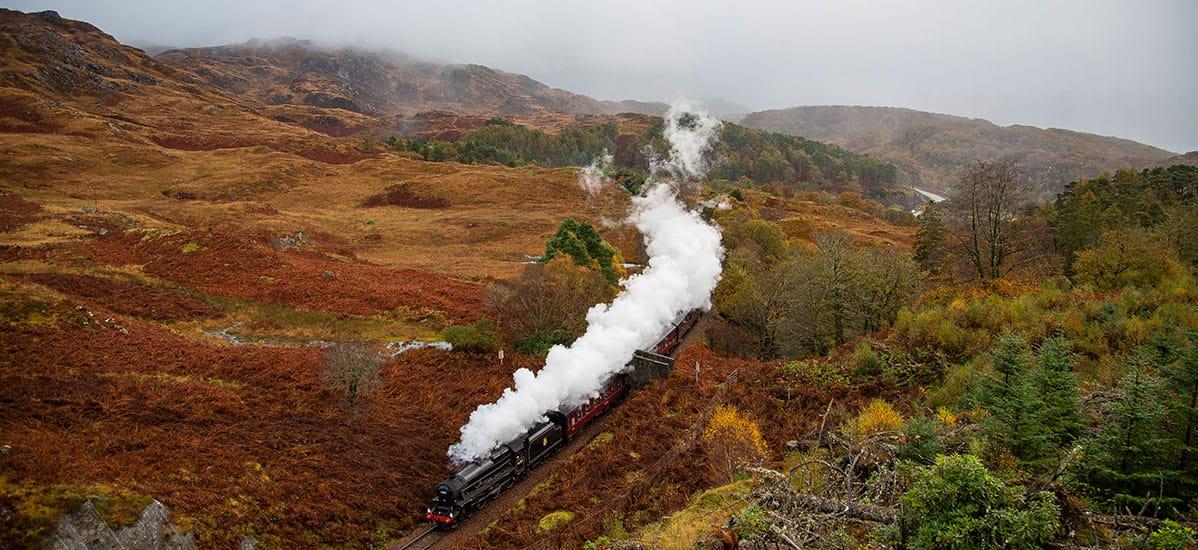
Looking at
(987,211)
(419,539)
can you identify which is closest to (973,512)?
(419,539)

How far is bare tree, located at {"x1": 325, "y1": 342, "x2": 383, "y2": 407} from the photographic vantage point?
2517cm

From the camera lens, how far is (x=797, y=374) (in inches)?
1011

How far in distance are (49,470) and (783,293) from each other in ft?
121

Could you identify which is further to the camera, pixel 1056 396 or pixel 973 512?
pixel 1056 396

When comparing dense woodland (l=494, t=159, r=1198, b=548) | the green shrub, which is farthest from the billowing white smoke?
the green shrub

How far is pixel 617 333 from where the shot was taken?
28.4 meters

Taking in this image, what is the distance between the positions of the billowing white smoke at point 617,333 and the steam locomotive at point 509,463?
17.5 inches

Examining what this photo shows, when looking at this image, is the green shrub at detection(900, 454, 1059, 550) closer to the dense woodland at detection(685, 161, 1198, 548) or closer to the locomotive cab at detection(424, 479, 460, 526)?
the dense woodland at detection(685, 161, 1198, 548)

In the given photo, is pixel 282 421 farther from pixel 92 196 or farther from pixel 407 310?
pixel 92 196

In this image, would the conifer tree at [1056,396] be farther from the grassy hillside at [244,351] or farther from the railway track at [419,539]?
the railway track at [419,539]

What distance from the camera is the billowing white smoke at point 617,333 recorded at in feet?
71.2

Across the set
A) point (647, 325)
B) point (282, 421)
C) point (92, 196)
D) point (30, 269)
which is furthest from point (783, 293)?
point (92, 196)

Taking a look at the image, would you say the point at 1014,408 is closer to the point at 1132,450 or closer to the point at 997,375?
the point at 1132,450

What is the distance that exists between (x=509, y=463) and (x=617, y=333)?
957 cm
